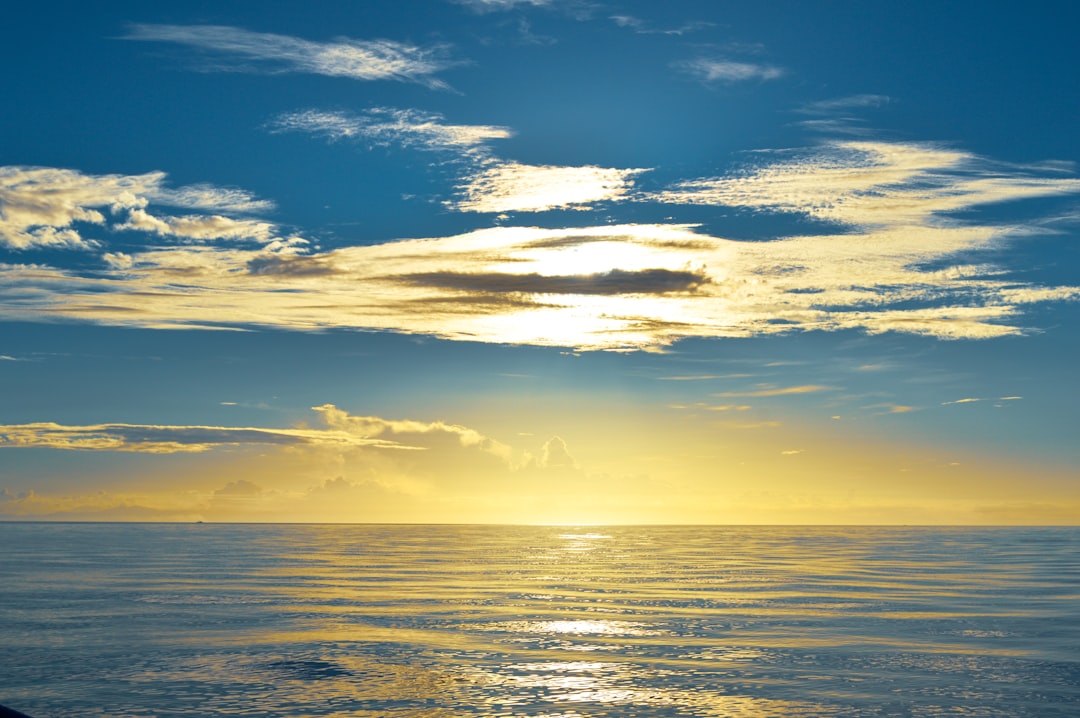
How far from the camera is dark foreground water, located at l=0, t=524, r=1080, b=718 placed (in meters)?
36.1

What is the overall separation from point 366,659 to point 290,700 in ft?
32.0

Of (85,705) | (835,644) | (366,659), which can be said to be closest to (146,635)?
(366,659)

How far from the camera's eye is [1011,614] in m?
63.5

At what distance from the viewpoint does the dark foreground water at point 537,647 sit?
36125 millimetres

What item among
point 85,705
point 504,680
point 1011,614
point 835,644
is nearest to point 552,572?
point 1011,614

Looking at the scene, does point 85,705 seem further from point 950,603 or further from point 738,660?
point 950,603

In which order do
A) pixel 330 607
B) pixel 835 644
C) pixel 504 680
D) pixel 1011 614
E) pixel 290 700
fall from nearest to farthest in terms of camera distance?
pixel 290 700 → pixel 504 680 → pixel 835 644 → pixel 1011 614 → pixel 330 607

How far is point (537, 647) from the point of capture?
49.2 meters

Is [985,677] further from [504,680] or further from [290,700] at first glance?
[290,700]

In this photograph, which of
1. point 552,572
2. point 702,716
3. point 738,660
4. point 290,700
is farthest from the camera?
point 552,572

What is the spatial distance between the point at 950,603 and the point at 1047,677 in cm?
3215

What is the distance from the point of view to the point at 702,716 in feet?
111

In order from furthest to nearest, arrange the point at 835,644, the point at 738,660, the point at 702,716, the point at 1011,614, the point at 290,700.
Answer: the point at 1011,614 < the point at 835,644 < the point at 738,660 < the point at 290,700 < the point at 702,716

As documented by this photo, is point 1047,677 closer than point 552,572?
Yes
